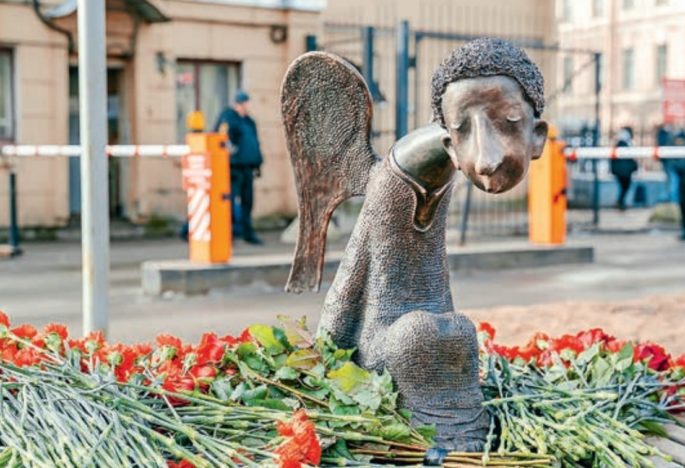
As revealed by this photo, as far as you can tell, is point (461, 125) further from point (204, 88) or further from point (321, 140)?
point (204, 88)

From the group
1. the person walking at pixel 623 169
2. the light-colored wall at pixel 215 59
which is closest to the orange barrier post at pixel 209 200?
the light-colored wall at pixel 215 59

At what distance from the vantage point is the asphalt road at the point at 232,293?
7988 millimetres

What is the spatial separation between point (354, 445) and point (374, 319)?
47 cm

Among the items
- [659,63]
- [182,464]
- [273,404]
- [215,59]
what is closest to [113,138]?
[215,59]

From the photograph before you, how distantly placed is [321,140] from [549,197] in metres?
8.98

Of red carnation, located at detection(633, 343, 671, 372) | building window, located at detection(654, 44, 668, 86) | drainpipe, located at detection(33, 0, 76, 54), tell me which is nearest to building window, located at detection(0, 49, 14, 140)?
drainpipe, located at detection(33, 0, 76, 54)

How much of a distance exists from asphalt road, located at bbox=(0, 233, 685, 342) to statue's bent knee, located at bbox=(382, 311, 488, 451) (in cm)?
436

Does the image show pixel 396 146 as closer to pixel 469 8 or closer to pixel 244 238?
pixel 244 238

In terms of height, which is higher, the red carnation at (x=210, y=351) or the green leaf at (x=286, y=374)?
the red carnation at (x=210, y=351)

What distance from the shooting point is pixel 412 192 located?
2.95 meters

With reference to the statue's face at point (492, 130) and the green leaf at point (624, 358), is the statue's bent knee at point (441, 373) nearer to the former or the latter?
the statue's face at point (492, 130)

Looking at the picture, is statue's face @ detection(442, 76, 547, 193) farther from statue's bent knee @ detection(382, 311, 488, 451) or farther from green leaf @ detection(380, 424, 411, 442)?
green leaf @ detection(380, 424, 411, 442)

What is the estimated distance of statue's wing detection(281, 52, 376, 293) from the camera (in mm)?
3238

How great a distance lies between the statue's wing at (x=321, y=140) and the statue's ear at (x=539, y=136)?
2.28ft
